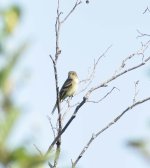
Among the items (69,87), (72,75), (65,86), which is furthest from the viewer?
(72,75)

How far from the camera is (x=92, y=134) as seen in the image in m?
7.65

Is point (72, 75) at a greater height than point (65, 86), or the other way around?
point (72, 75)

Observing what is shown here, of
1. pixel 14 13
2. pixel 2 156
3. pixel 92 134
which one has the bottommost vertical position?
pixel 2 156

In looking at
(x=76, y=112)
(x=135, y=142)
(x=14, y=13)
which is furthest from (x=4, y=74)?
(x=76, y=112)

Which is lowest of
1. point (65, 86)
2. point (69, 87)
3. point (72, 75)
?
point (69, 87)

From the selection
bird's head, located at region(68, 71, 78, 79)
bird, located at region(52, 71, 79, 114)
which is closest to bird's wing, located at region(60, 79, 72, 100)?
bird, located at region(52, 71, 79, 114)

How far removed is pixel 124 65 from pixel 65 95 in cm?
555

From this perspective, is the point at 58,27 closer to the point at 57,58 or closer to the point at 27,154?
the point at 57,58

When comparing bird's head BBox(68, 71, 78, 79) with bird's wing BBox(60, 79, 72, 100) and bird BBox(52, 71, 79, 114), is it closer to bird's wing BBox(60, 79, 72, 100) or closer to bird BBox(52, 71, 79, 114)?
bird BBox(52, 71, 79, 114)

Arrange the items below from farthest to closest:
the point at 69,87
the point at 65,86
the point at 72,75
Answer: the point at 72,75
the point at 65,86
the point at 69,87

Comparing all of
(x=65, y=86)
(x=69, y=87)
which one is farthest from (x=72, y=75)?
(x=69, y=87)

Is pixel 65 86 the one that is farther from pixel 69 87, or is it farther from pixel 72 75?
pixel 72 75

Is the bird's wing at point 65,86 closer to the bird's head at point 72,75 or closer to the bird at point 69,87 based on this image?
the bird at point 69,87

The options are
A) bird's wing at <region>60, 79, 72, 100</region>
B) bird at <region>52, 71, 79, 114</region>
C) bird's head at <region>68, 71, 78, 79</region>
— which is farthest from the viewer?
bird's head at <region>68, 71, 78, 79</region>
